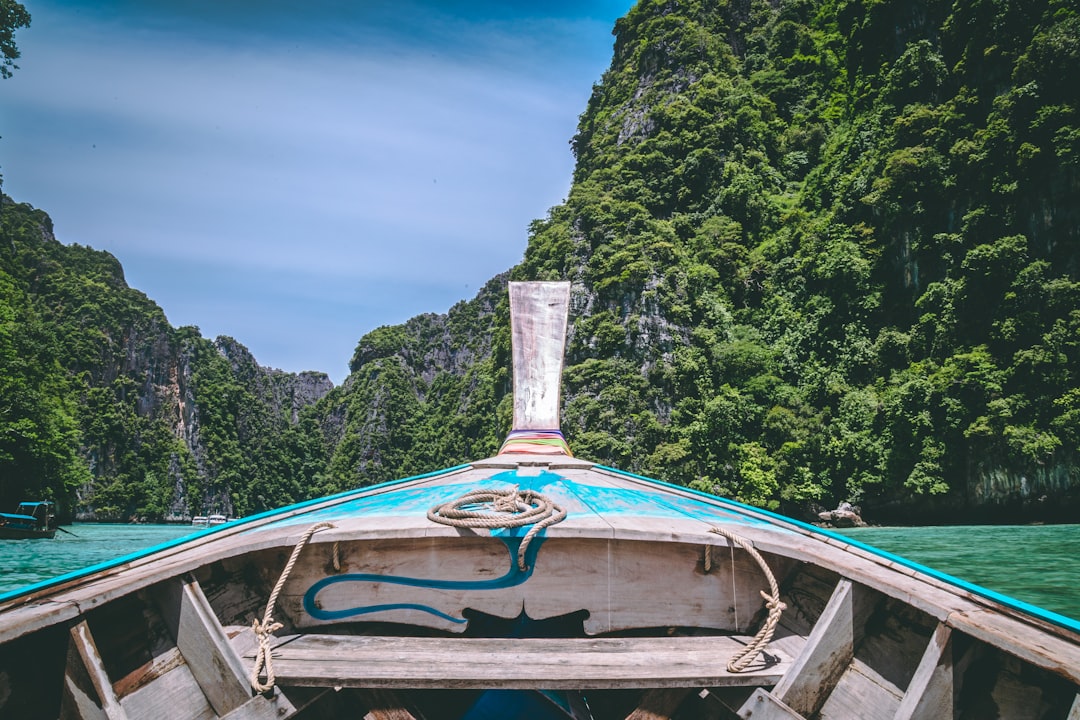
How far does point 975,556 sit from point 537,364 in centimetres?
Answer: 1188

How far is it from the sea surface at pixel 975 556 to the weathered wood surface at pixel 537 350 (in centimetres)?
535

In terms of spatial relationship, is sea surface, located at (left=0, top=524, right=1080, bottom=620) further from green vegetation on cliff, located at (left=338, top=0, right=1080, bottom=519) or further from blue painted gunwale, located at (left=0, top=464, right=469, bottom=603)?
blue painted gunwale, located at (left=0, top=464, right=469, bottom=603)

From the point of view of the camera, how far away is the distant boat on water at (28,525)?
16531 mm

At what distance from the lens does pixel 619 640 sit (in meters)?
1.99

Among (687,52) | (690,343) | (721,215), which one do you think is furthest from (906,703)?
(687,52)

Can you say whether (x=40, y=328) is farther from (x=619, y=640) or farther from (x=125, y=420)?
(x=619, y=640)

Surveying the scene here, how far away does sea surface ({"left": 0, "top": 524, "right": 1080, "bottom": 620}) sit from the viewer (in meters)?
8.46

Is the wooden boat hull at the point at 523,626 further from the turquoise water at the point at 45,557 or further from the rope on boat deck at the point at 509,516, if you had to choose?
the turquoise water at the point at 45,557

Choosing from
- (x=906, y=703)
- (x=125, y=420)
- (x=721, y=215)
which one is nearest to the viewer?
(x=906, y=703)

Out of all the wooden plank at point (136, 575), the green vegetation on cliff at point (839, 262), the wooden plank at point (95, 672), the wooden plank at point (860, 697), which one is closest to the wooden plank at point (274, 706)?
the wooden plank at point (95, 672)

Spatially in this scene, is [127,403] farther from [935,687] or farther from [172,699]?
[935,687]

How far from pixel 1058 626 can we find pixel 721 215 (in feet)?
109

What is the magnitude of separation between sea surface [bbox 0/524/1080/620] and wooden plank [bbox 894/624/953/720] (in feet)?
21.8

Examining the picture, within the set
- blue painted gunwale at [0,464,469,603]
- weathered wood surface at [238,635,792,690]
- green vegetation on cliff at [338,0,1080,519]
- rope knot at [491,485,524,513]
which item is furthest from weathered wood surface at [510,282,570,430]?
green vegetation on cliff at [338,0,1080,519]
